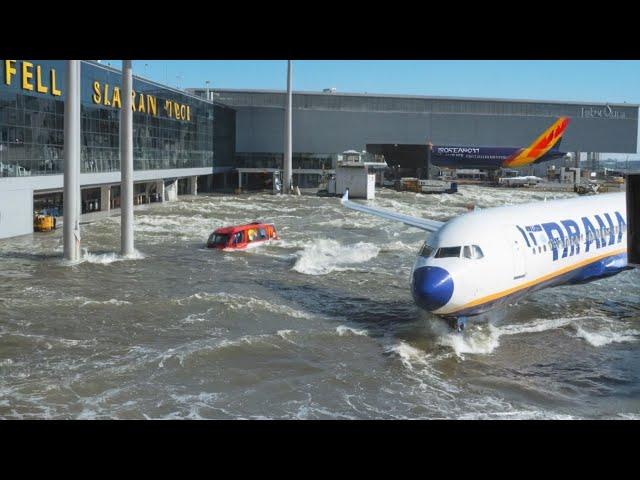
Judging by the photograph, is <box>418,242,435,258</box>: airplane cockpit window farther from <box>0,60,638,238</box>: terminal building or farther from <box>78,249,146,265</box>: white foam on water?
<box>0,60,638,238</box>: terminal building

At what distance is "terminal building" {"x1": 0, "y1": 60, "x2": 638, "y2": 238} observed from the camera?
159 ft

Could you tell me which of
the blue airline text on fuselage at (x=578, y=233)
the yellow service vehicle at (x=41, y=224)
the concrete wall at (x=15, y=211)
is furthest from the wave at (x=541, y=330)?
the yellow service vehicle at (x=41, y=224)

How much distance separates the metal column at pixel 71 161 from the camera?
117ft

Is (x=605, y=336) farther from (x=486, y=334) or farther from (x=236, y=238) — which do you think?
(x=236, y=238)

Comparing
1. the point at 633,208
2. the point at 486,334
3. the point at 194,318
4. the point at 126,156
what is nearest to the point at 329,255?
the point at 126,156

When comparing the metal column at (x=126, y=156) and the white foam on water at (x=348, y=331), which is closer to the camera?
the white foam on water at (x=348, y=331)

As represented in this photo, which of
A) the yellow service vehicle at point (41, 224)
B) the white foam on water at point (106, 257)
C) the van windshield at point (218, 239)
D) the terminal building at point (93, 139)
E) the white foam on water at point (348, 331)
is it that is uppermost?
the terminal building at point (93, 139)

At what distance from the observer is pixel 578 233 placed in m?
27.2

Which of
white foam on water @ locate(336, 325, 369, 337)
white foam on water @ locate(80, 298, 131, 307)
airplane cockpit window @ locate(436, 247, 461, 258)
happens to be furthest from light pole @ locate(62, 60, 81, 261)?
airplane cockpit window @ locate(436, 247, 461, 258)

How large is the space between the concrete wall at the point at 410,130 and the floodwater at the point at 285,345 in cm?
7371

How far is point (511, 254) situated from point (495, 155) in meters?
94.0

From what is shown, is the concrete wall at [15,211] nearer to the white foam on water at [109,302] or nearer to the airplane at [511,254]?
Result: the white foam on water at [109,302]

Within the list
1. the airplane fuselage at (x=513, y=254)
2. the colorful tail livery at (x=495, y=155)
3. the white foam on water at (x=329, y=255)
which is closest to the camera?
the airplane fuselage at (x=513, y=254)
